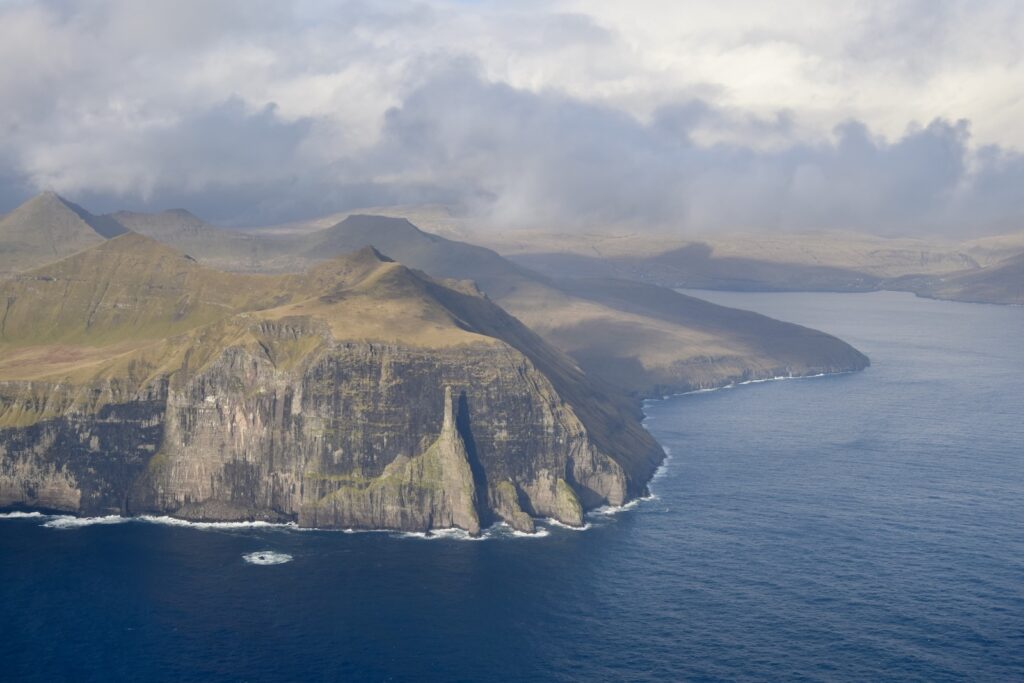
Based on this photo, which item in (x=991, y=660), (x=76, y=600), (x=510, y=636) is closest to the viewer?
(x=991, y=660)

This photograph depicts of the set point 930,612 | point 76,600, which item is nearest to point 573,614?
point 930,612

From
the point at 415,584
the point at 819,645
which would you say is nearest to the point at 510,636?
the point at 415,584

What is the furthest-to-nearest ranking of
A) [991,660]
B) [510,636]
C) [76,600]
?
[76,600]
[510,636]
[991,660]

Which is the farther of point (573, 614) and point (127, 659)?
point (573, 614)

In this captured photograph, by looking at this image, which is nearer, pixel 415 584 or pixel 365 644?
pixel 365 644

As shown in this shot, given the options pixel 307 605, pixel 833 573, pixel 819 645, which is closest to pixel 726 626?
pixel 819 645

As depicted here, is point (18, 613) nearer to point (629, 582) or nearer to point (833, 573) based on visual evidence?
point (629, 582)

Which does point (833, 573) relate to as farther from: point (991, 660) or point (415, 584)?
point (415, 584)
